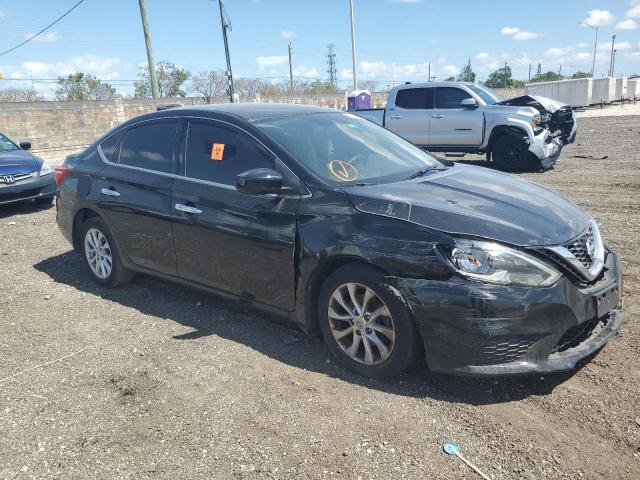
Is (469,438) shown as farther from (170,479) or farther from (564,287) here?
(170,479)

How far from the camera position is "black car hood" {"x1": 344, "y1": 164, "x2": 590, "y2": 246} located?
3.13 metres

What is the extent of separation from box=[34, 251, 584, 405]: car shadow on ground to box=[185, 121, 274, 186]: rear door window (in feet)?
3.38

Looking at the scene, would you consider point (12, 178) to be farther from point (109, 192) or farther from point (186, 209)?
point (186, 209)

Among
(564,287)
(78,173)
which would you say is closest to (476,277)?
(564,287)

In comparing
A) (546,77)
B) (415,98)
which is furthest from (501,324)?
(546,77)

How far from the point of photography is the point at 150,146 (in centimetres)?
484

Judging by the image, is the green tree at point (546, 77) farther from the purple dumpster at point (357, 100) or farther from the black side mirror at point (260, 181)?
the black side mirror at point (260, 181)

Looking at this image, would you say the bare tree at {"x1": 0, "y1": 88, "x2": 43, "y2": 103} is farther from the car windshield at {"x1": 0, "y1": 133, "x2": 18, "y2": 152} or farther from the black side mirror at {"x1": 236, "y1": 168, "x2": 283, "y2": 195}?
the black side mirror at {"x1": 236, "y1": 168, "x2": 283, "y2": 195}

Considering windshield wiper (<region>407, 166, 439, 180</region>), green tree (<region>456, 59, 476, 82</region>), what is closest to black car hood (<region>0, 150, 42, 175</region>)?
windshield wiper (<region>407, 166, 439, 180</region>)

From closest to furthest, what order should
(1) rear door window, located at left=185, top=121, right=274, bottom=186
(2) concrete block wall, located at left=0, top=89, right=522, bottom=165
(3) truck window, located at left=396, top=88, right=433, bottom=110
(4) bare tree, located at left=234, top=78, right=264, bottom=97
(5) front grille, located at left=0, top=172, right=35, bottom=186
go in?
(1) rear door window, located at left=185, top=121, right=274, bottom=186, (5) front grille, located at left=0, top=172, right=35, bottom=186, (3) truck window, located at left=396, top=88, right=433, bottom=110, (2) concrete block wall, located at left=0, top=89, right=522, bottom=165, (4) bare tree, located at left=234, top=78, right=264, bottom=97

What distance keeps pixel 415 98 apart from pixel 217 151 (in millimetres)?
9808

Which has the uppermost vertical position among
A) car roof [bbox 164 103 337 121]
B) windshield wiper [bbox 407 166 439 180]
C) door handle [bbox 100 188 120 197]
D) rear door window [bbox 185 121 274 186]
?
car roof [bbox 164 103 337 121]

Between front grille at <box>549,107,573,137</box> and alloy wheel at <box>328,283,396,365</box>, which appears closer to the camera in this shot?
alloy wheel at <box>328,283,396,365</box>

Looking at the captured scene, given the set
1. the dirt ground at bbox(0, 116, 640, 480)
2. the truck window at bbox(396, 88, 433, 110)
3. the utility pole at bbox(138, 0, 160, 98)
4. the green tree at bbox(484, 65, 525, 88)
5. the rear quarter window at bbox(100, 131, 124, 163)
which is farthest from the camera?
the green tree at bbox(484, 65, 525, 88)
